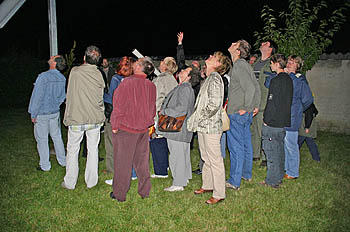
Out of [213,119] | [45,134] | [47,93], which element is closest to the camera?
[213,119]

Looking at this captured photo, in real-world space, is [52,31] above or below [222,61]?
above

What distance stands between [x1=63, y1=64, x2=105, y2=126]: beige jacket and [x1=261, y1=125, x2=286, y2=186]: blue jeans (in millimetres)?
2628

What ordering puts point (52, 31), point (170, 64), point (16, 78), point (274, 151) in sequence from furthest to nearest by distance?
point (16, 78)
point (52, 31)
point (170, 64)
point (274, 151)

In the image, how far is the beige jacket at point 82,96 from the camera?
15.9ft

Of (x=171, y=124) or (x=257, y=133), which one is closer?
(x=171, y=124)

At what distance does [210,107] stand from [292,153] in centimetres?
217

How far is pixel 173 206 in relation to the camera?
4.62 m

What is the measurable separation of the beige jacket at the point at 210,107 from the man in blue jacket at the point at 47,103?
2.69 m

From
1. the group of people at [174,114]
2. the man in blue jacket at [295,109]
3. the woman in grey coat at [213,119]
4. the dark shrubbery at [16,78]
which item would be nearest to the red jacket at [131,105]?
the group of people at [174,114]

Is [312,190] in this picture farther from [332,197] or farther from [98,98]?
[98,98]

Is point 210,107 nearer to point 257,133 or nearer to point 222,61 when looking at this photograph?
point 222,61

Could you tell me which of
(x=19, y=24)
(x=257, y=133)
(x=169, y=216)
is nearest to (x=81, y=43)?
(x=19, y=24)

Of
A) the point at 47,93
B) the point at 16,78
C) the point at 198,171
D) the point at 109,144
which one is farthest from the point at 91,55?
the point at 16,78

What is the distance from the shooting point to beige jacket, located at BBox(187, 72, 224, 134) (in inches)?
176
